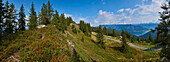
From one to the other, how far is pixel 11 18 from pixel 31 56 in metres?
31.6

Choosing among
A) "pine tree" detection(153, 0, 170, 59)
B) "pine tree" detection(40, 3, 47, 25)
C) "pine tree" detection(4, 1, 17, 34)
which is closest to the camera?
"pine tree" detection(153, 0, 170, 59)

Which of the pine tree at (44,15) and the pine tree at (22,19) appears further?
the pine tree at (44,15)

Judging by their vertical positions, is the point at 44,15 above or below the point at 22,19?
above

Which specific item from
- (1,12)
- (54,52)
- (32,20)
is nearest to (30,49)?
(54,52)

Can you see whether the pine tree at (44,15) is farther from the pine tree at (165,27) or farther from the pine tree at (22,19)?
the pine tree at (165,27)

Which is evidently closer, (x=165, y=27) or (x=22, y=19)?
(x=165, y=27)

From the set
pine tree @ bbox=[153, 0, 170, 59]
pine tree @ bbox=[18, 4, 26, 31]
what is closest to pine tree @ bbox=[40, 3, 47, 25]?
pine tree @ bbox=[18, 4, 26, 31]

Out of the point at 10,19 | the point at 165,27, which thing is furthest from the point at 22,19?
the point at 165,27

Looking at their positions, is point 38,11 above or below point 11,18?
above

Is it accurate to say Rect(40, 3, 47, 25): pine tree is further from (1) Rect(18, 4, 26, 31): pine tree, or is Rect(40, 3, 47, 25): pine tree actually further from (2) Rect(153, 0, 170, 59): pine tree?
(2) Rect(153, 0, 170, 59): pine tree

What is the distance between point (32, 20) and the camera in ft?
111

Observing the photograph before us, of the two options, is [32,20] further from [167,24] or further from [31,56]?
[167,24]

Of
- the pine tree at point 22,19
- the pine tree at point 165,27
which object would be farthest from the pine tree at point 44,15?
the pine tree at point 165,27

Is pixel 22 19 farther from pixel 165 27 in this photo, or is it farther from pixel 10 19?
pixel 165 27
